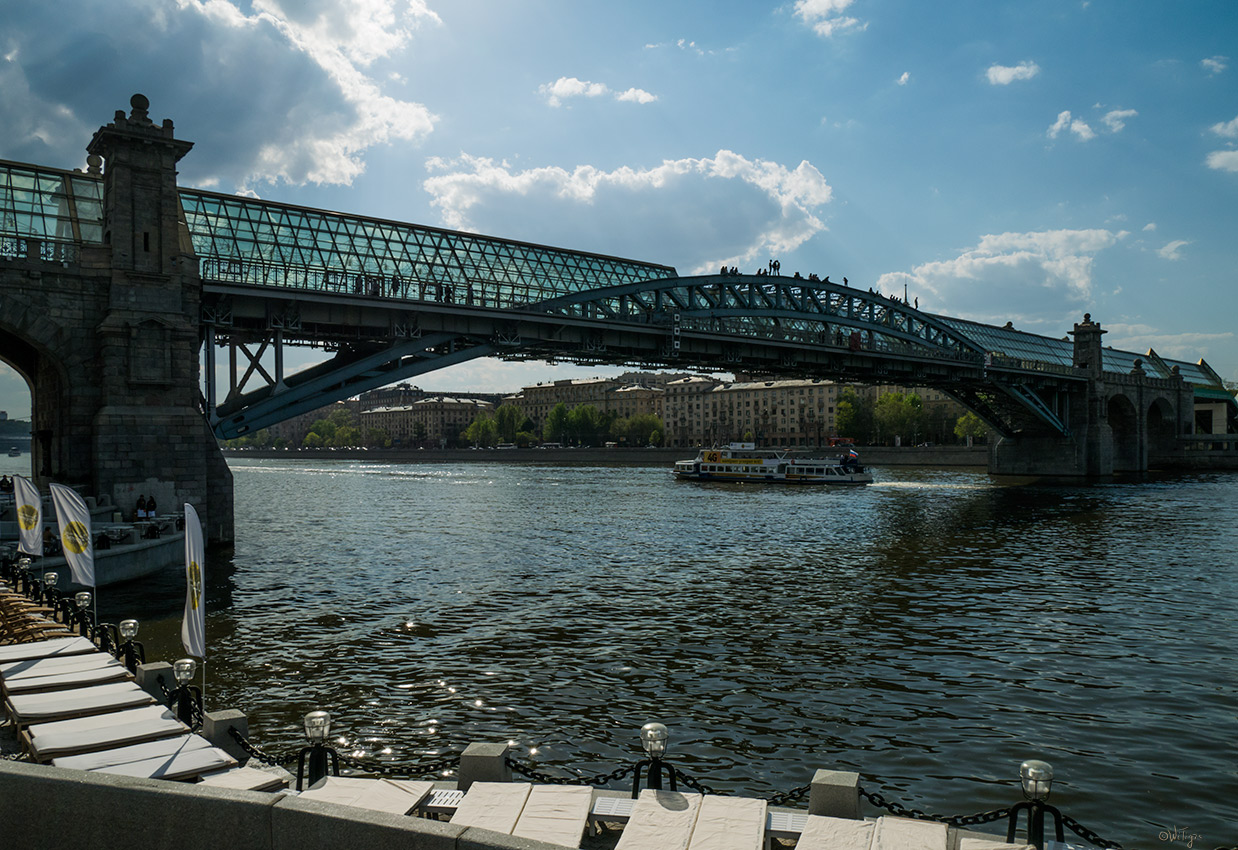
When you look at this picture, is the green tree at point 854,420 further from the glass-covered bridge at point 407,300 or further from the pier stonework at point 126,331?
the pier stonework at point 126,331

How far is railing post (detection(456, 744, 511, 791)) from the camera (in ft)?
21.9

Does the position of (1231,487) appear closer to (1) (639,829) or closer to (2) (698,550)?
(2) (698,550)

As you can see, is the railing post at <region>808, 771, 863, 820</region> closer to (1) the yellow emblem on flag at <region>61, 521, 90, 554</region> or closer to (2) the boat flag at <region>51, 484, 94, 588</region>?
(2) the boat flag at <region>51, 484, 94, 588</region>

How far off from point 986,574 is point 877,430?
107003mm

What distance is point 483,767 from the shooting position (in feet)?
21.9

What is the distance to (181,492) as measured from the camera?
25578 mm

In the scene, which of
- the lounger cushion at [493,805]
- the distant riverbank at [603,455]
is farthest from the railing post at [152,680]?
the distant riverbank at [603,455]

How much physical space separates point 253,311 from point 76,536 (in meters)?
19.1

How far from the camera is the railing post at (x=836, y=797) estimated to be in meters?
5.95

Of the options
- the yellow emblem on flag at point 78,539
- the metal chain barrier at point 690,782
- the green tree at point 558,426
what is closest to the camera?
the metal chain barrier at point 690,782

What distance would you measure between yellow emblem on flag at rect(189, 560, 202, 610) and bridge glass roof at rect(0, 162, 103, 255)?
77.7 feet

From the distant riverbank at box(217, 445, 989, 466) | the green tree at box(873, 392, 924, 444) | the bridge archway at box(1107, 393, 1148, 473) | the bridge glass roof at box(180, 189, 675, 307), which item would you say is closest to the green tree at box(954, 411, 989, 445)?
the green tree at box(873, 392, 924, 444)

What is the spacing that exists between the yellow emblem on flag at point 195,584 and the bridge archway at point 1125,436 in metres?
94.9

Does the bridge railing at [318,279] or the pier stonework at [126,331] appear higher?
the bridge railing at [318,279]
